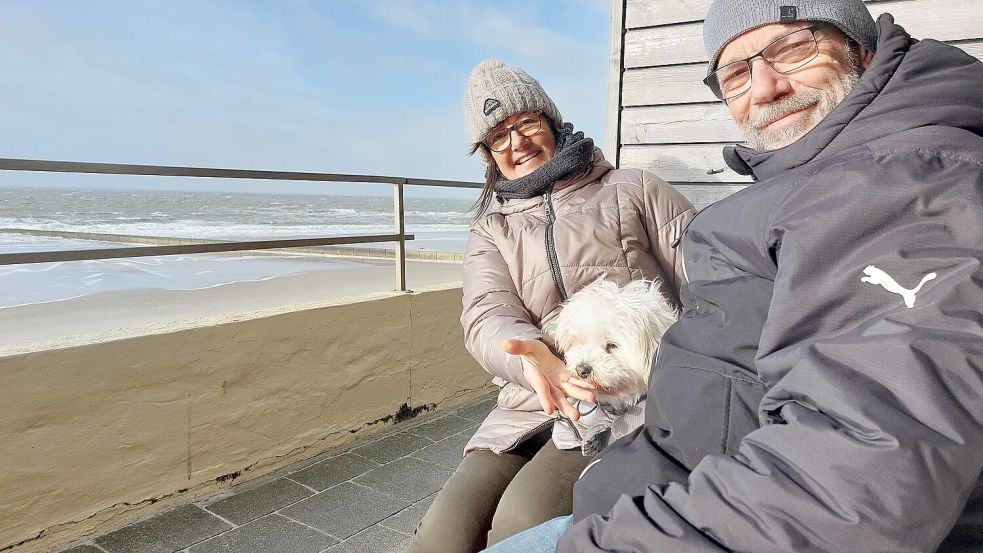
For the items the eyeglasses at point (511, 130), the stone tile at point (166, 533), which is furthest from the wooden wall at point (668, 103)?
the stone tile at point (166, 533)

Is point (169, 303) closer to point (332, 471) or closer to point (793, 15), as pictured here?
point (332, 471)

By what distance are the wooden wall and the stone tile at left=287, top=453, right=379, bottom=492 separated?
2212 mm

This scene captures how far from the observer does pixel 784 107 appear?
4.35 feet

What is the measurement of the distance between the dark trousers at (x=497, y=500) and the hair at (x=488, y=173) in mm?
888

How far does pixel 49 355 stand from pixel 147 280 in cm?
940

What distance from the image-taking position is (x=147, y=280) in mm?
11305

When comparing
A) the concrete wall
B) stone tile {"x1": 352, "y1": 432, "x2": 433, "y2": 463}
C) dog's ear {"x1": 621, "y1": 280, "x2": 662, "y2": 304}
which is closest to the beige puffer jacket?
dog's ear {"x1": 621, "y1": 280, "x2": 662, "y2": 304}

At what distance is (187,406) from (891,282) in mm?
3218

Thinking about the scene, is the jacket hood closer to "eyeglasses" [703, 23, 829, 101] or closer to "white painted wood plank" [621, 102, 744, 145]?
"eyeglasses" [703, 23, 829, 101]

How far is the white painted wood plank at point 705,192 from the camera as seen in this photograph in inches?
A: 115

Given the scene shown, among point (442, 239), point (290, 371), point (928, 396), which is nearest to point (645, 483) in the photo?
point (928, 396)

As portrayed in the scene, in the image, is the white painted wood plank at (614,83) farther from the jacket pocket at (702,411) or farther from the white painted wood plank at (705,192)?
the jacket pocket at (702,411)

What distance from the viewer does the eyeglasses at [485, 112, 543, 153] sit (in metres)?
2.32

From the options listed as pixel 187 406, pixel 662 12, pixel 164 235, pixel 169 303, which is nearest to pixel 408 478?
pixel 187 406
